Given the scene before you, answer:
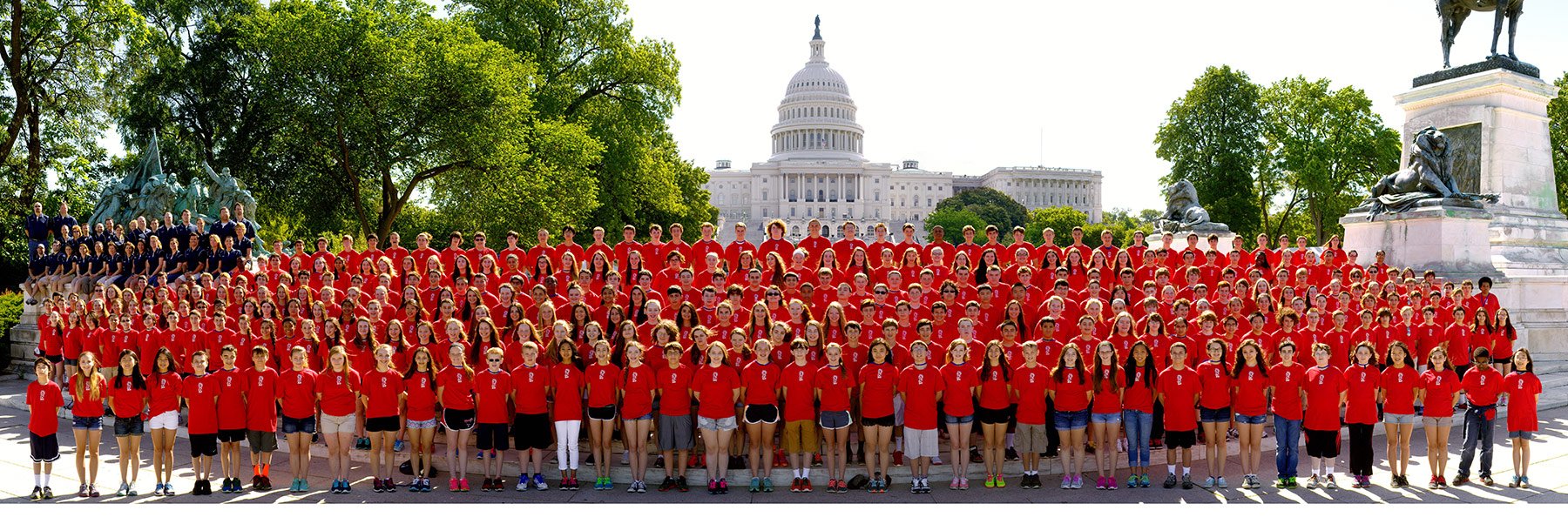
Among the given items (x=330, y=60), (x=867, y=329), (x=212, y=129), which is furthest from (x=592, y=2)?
(x=867, y=329)

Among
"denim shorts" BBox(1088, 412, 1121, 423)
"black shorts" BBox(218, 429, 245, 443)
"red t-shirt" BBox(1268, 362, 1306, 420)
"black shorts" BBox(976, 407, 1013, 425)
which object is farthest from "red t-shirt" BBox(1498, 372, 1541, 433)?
"black shorts" BBox(218, 429, 245, 443)

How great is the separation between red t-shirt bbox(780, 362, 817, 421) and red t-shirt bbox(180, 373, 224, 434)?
16.0 ft

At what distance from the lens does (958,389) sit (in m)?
8.09

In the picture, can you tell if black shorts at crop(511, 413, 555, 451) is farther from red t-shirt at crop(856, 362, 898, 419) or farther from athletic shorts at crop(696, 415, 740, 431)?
red t-shirt at crop(856, 362, 898, 419)

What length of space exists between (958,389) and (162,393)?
272 inches

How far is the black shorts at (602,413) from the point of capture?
27.0 ft

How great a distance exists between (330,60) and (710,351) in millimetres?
20853

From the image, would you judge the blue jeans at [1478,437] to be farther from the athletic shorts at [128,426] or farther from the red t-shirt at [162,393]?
the athletic shorts at [128,426]

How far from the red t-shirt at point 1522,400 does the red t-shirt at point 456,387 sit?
29.5ft

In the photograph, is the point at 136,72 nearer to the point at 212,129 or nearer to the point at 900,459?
the point at 212,129

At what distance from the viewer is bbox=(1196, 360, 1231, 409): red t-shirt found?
8.12 m

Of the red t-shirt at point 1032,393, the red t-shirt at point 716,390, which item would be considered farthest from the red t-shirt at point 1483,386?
the red t-shirt at point 716,390

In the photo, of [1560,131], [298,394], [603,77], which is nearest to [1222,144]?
[1560,131]

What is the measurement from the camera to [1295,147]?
133ft
